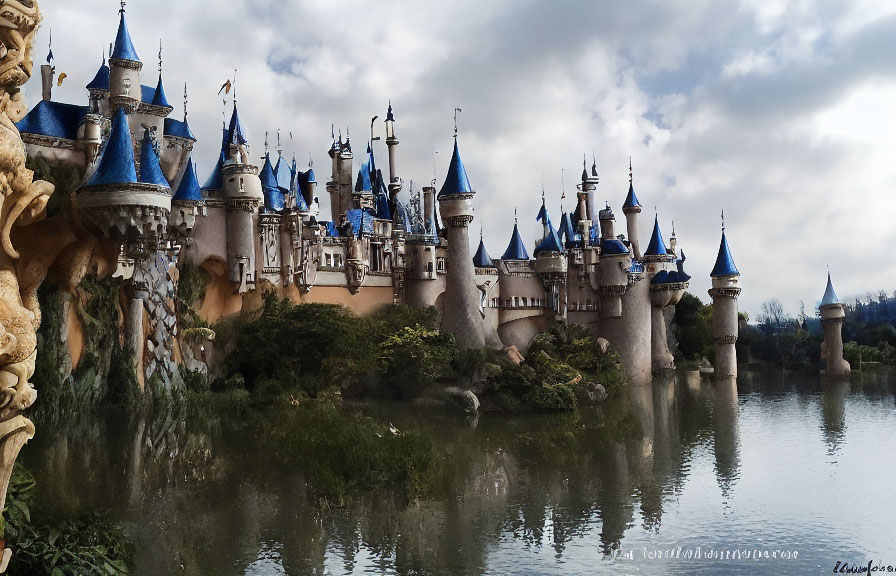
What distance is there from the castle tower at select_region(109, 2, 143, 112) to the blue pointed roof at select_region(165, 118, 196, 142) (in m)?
1.24

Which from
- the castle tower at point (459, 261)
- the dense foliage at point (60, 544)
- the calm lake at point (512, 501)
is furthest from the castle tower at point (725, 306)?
the dense foliage at point (60, 544)

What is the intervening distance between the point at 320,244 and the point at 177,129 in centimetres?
476

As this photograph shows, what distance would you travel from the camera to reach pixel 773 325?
1641 inches

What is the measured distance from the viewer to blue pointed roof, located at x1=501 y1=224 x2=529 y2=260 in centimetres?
2620

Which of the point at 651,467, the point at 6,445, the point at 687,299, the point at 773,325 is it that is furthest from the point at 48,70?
the point at 773,325

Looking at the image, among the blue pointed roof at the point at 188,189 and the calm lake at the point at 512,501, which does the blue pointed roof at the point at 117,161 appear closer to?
the calm lake at the point at 512,501

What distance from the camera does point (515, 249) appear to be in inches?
1038

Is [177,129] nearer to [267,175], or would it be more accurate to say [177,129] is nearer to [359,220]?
[267,175]

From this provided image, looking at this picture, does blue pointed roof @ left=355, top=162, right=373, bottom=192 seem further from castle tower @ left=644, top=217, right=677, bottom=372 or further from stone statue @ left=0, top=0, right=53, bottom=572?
stone statue @ left=0, top=0, right=53, bottom=572

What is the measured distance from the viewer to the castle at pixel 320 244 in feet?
48.9

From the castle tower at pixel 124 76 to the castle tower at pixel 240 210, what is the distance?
250 cm

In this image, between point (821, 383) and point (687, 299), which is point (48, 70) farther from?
Result: point (687, 299)

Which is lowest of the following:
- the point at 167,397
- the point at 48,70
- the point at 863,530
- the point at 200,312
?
the point at 863,530

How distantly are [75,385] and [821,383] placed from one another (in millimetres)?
22374
